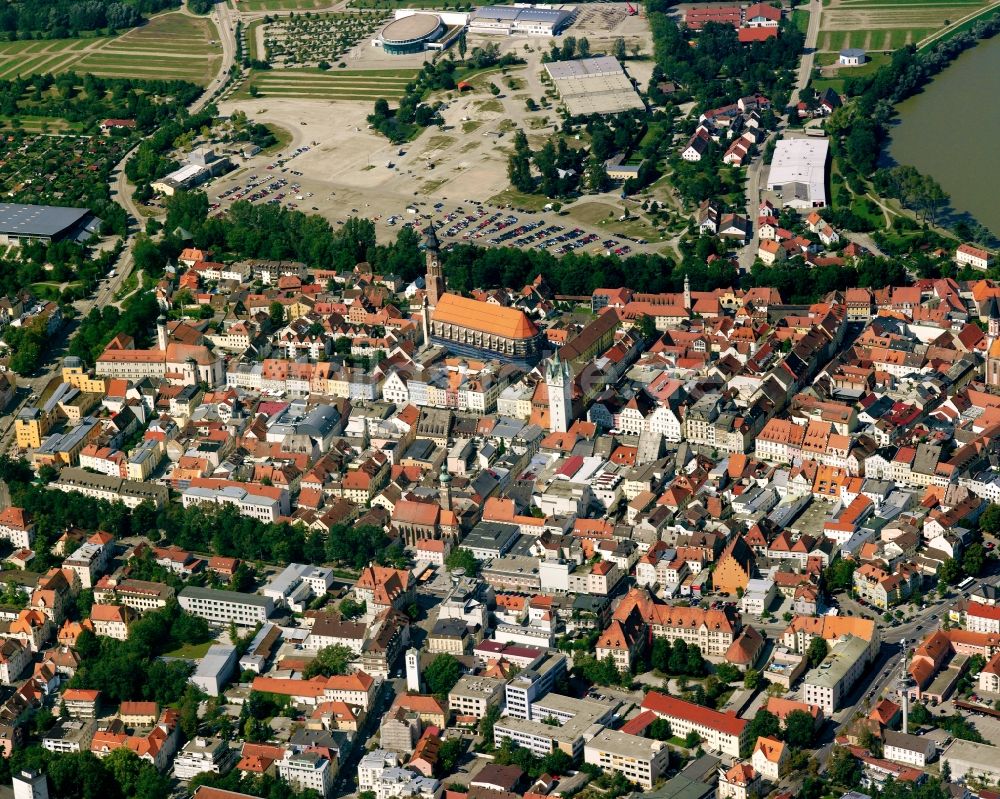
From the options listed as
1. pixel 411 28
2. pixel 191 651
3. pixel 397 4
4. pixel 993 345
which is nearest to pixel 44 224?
pixel 411 28

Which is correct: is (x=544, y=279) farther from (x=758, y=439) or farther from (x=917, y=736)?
(x=917, y=736)

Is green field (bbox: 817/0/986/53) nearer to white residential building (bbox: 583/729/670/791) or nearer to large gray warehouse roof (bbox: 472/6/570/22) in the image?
large gray warehouse roof (bbox: 472/6/570/22)

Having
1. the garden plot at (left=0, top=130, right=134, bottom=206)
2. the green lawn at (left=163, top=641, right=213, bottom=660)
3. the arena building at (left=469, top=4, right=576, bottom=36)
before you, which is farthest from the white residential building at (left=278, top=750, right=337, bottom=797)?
the arena building at (left=469, top=4, right=576, bottom=36)

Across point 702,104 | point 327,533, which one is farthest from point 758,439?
point 702,104

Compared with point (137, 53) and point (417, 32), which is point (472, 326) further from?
point (137, 53)

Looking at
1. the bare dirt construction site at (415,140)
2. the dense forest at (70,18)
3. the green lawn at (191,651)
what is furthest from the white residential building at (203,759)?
the dense forest at (70,18)

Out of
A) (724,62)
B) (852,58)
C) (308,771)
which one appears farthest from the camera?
(724,62)

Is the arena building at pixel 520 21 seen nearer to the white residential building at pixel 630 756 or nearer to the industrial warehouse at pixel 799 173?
the industrial warehouse at pixel 799 173
